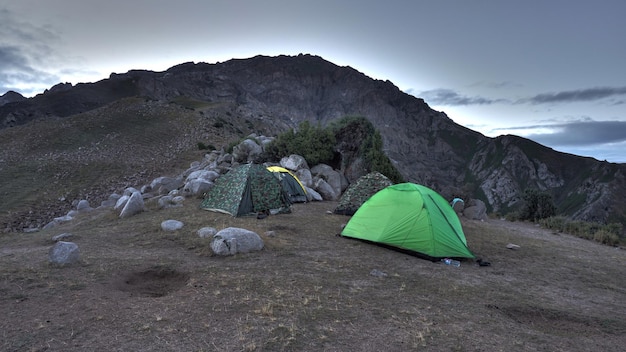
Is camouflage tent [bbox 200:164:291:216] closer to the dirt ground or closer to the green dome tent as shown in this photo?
the dirt ground

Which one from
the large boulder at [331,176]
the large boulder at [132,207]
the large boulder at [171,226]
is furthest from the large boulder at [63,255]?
the large boulder at [331,176]

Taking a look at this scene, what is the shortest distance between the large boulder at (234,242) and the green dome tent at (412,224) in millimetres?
3179

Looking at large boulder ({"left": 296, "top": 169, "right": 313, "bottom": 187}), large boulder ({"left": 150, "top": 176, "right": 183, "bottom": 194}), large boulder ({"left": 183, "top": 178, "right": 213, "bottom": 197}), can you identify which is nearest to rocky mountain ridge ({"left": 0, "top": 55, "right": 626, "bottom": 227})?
large boulder ({"left": 150, "top": 176, "right": 183, "bottom": 194})

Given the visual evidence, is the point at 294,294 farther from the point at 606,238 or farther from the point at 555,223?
the point at 555,223

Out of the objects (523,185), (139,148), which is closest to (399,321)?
(139,148)

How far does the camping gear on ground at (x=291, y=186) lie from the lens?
54.3 feet

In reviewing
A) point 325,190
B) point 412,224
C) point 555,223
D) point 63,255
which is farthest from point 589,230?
point 63,255

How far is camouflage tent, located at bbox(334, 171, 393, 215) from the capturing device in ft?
49.2

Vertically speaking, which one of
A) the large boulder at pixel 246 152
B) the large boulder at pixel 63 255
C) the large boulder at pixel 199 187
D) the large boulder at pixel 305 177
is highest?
the large boulder at pixel 246 152

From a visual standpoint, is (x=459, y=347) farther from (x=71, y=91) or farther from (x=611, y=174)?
(x=71, y=91)

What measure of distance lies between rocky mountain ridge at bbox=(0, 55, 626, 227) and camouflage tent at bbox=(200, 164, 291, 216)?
3450cm

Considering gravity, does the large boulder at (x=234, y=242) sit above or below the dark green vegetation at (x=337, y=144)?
below

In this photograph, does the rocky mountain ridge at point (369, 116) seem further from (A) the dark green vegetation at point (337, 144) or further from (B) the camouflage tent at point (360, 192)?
(B) the camouflage tent at point (360, 192)

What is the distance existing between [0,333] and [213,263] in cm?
375
